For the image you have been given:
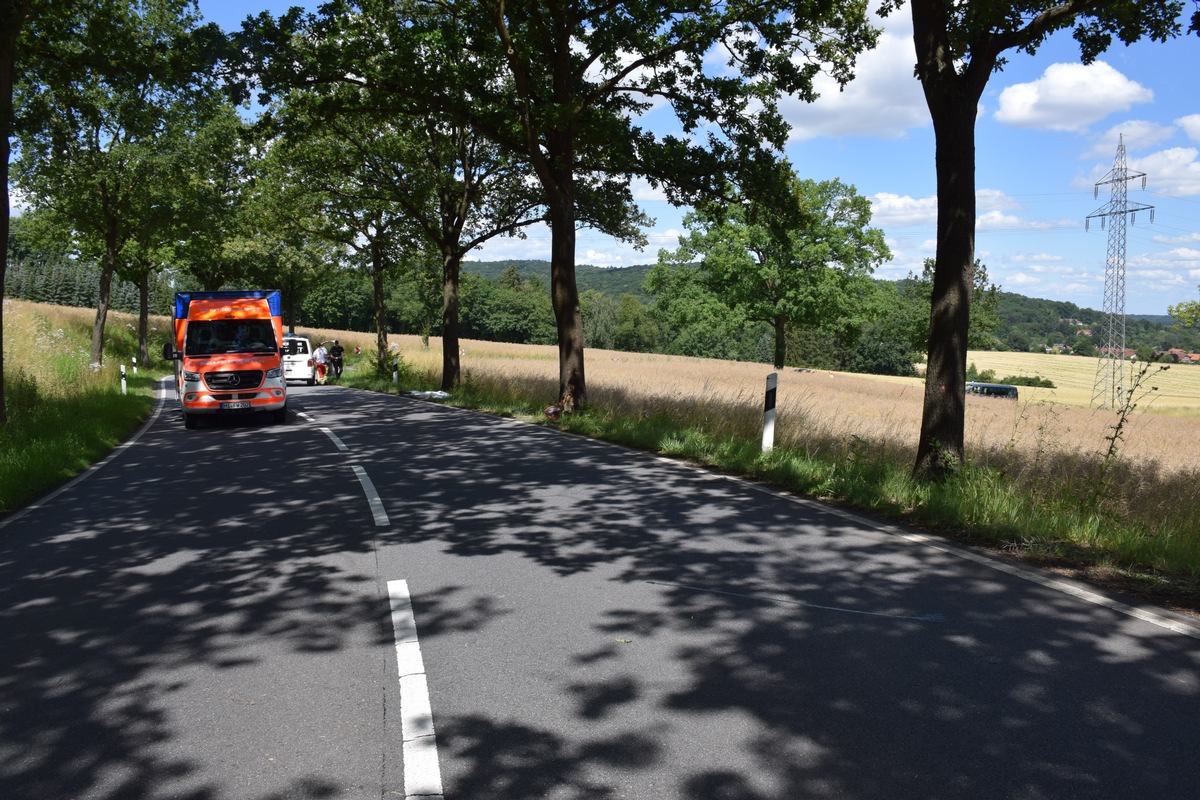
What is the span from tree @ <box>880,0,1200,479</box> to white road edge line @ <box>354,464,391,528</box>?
5.24 m

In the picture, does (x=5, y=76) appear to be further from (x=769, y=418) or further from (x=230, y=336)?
(x=769, y=418)

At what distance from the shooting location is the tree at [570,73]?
14609mm

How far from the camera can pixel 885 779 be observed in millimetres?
2988

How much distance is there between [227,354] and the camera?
16.0m

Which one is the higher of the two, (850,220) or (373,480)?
(850,220)

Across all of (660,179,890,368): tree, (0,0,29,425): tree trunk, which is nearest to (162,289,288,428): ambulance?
(0,0,29,425): tree trunk

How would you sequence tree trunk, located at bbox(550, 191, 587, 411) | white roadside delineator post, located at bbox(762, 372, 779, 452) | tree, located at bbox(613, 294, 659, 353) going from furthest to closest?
tree, located at bbox(613, 294, 659, 353) < tree trunk, located at bbox(550, 191, 587, 411) < white roadside delineator post, located at bbox(762, 372, 779, 452)

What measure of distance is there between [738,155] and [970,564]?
11916mm

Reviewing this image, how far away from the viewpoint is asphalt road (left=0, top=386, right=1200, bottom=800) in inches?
120

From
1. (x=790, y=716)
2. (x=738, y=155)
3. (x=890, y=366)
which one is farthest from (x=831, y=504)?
(x=890, y=366)

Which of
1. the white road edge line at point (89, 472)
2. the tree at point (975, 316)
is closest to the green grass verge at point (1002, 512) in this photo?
the white road edge line at point (89, 472)

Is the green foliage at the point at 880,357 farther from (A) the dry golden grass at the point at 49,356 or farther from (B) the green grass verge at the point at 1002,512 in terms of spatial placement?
(B) the green grass verge at the point at 1002,512

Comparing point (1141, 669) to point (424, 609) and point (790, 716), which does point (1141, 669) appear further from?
point (424, 609)

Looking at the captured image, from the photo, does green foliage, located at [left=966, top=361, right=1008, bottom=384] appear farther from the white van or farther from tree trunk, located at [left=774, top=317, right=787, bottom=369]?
the white van
